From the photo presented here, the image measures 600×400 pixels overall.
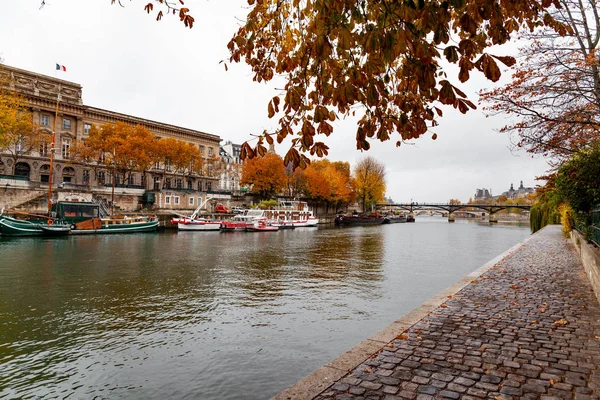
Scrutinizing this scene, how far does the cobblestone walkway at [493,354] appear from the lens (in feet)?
12.7

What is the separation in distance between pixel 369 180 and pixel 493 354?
8416 cm

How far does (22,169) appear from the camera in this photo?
164 ft

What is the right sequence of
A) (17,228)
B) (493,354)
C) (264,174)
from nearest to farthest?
(493,354) → (17,228) → (264,174)

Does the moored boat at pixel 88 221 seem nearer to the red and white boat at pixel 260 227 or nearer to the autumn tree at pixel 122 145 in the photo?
the autumn tree at pixel 122 145

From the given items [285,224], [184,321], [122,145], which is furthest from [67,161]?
[184,321]

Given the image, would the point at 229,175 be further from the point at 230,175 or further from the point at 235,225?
the point at 235,225

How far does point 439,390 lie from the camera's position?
12.8ft

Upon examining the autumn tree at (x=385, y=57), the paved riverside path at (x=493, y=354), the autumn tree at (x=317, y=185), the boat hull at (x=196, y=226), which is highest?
the autumn tree at (x=317, y=185)

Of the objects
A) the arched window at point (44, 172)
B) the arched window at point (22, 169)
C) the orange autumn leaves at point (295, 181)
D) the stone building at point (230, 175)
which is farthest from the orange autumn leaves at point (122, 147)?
the stone building at point (230, 175)

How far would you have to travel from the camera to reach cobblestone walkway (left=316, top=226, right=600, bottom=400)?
388cm

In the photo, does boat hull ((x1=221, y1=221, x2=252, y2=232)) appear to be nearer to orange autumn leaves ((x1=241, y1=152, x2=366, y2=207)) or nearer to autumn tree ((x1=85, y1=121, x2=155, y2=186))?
autumn tree ((x1=85, y1=121, x2=155, y2=186))

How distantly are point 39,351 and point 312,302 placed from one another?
21.4 ft

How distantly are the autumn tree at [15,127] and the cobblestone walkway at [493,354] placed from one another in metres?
34.9

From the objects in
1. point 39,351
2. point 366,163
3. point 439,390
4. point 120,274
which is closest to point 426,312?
point 439,390
